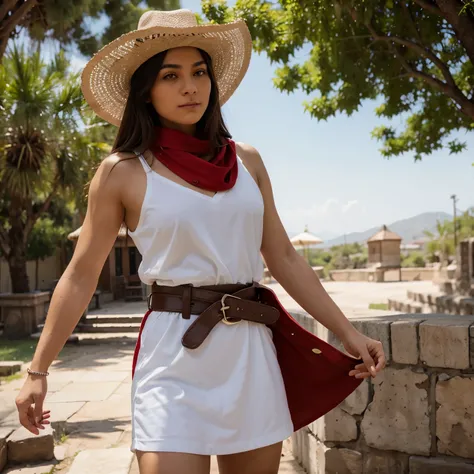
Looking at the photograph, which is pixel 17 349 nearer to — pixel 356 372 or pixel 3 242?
pixel 3 242

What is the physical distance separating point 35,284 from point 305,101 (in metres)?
15.2

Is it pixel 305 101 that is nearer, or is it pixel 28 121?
pixel 305 101

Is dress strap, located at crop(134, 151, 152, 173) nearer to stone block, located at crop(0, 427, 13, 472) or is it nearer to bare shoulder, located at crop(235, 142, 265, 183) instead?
bare shoulder, located at crop(235, 142, 265, 183)

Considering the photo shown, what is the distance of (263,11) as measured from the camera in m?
6.53

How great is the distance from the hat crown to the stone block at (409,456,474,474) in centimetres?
228

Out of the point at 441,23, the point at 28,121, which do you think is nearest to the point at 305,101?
the point at 441,23

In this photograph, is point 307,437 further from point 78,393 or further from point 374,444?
point 78,393

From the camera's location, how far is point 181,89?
1724mm

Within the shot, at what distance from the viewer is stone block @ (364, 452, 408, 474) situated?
2961 mm

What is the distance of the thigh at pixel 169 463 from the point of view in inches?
55.9

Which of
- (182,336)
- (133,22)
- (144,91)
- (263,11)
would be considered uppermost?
(133,22)

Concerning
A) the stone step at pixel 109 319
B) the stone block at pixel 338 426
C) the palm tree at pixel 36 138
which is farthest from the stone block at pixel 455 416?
the stone step at pixel 109 319

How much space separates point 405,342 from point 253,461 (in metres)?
1.54

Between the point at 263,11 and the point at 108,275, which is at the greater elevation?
the point at 263,11
